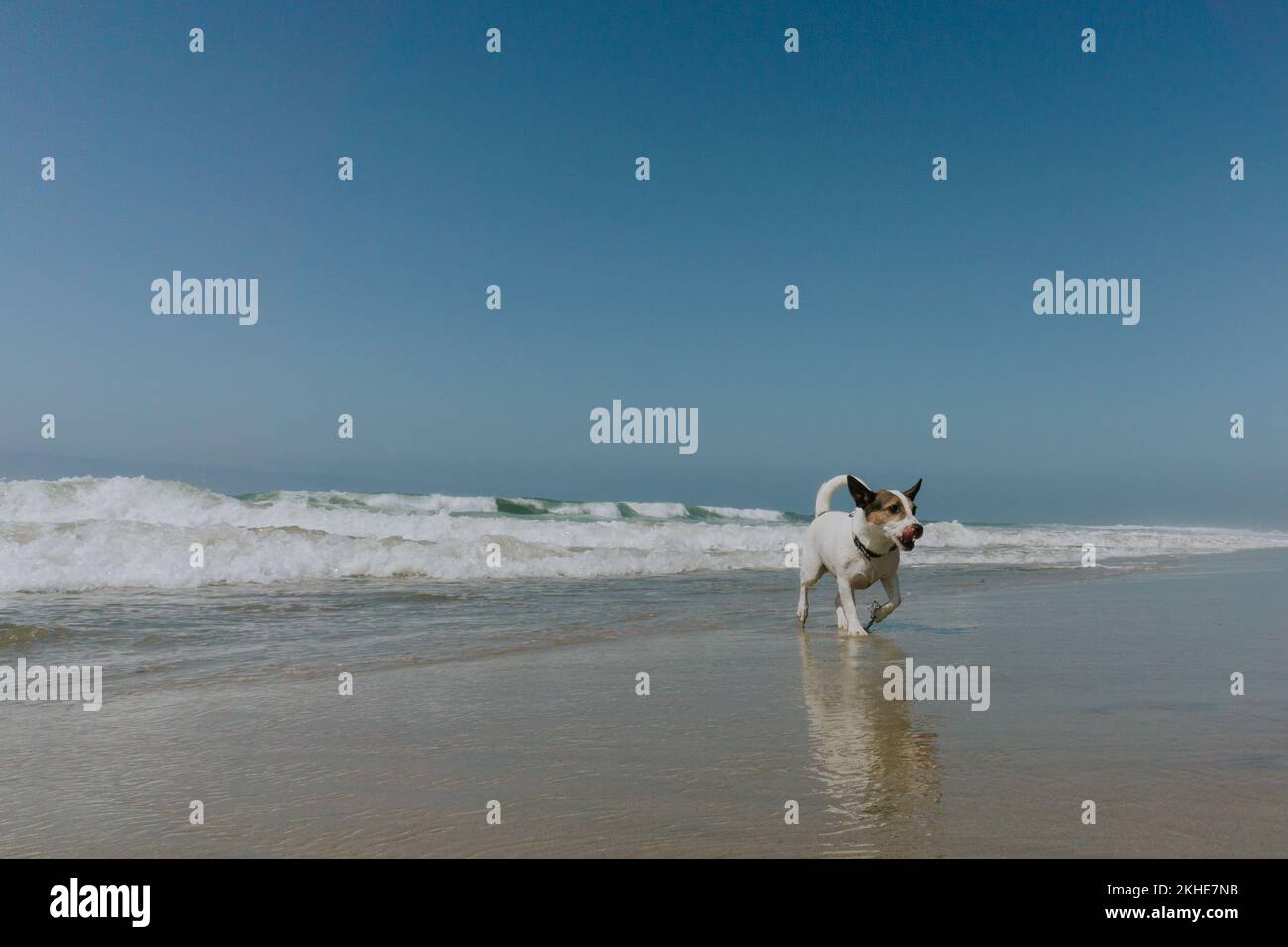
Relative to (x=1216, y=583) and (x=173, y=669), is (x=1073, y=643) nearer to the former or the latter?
(x=173, y=669)

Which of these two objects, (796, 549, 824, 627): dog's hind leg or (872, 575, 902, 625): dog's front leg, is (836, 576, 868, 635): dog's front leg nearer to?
(872, 575, 902, 625): dog's front leg

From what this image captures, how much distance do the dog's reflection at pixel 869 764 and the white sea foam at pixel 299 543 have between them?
392 inches

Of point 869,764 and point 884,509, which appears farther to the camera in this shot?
point 884,509

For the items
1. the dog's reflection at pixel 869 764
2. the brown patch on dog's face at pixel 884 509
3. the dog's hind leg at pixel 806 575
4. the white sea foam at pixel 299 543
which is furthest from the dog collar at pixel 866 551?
the white sea foam at pixel 299 543

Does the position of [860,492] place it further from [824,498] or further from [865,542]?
[824,498]

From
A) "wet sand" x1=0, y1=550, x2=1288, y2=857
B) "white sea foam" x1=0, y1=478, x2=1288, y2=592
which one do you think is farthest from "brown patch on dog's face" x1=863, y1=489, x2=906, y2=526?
"white sea foam" x1=0, y1=478, x2=1288, y2=592

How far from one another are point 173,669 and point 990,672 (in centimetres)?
568

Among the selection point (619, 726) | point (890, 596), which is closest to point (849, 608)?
point (890, 596)

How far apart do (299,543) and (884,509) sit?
10.9 m

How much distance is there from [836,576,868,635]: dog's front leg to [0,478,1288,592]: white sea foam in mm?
8165

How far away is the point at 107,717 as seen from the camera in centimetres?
486

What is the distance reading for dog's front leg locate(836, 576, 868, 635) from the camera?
26.1ft

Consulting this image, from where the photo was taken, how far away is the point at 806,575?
877cm
